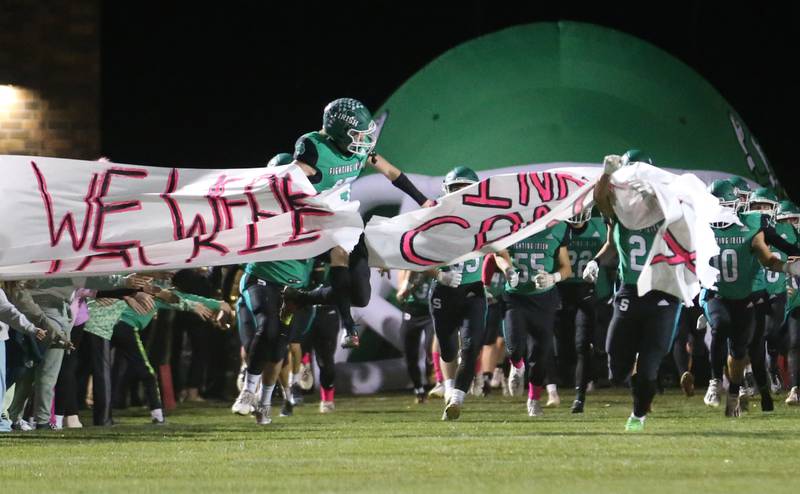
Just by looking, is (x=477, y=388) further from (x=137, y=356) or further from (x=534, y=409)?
(x=137, y=356)

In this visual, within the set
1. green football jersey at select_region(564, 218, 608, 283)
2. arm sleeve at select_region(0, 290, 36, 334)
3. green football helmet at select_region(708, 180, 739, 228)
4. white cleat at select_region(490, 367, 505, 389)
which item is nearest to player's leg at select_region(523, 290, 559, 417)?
green football helmet at select_region(708, 180, 739, 228)

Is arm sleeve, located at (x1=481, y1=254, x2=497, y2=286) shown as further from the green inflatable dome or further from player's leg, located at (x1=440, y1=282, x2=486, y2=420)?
the green inflatable dome

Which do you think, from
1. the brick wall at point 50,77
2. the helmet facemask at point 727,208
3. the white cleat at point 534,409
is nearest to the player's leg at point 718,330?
the helmet facemask at point 727,208

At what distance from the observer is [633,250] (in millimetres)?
11523

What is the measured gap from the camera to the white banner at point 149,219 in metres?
12.1

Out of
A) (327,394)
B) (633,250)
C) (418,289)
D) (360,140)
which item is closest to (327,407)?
(327,394)

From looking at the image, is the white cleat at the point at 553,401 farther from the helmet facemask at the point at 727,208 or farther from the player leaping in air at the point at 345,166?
the player leaping in air at the point at 345,166

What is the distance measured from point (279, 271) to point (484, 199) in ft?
5.91

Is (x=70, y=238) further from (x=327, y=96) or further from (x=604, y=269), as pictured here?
(x=327, y=96)

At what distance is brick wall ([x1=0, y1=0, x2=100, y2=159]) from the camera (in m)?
22.4

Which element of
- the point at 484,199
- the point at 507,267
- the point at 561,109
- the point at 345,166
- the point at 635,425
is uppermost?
the point at 561,109

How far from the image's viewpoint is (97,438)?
11.9 metres

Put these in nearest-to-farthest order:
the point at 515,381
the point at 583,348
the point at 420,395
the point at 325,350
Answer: the point at 583,348
the point at 325,350
the point at 515,381
the point at 420,395

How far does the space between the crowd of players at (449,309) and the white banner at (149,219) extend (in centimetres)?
26
